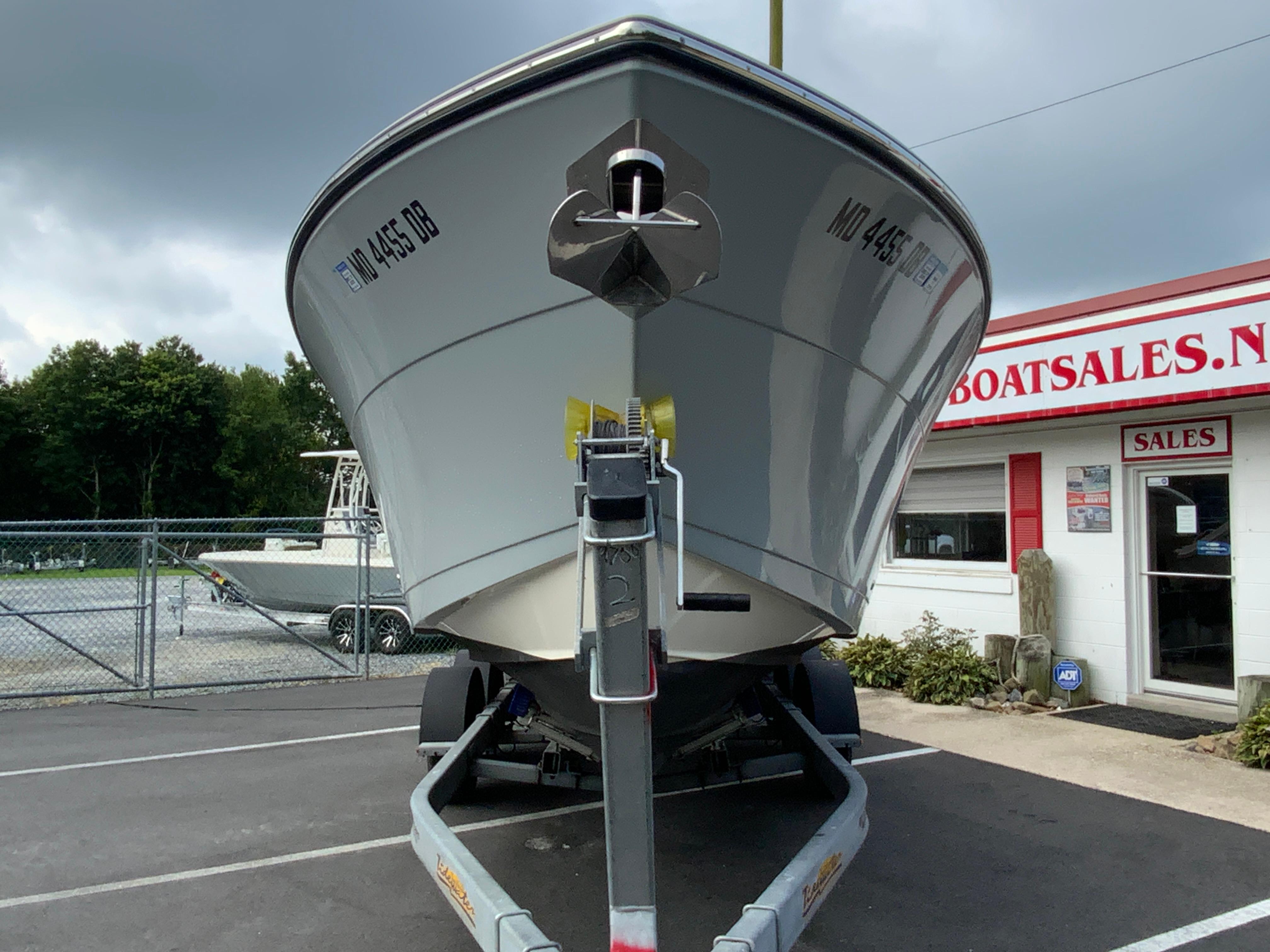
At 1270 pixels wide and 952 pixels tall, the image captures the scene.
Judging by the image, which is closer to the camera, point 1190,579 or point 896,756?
point 896,756

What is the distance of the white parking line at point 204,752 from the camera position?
6055 millimetres

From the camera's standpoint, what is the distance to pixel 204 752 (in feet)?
21.5

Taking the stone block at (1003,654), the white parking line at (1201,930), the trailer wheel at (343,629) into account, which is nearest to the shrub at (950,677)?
the stone block at (1003,654)

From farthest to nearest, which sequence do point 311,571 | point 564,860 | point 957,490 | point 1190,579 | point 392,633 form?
point 311,571 → point 392,633 → point 957,490 → point 1190,579 → point 564,860

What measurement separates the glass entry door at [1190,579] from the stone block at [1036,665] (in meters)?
0.79

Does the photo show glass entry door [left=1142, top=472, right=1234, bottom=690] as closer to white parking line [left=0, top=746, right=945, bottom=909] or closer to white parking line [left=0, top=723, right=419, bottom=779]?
white parking line [left=0, top=746, right=945, bottom=909]

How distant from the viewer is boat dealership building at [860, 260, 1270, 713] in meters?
6.55

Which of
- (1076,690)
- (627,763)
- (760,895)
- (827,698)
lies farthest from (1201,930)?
(1076,690)

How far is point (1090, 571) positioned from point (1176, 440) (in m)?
1.29

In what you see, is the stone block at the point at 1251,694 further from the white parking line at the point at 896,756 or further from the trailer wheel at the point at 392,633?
the trailer wheel at the point at 392,633

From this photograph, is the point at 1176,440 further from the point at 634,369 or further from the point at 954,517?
the point at 634,369

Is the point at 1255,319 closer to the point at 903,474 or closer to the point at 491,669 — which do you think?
the point at 903,474

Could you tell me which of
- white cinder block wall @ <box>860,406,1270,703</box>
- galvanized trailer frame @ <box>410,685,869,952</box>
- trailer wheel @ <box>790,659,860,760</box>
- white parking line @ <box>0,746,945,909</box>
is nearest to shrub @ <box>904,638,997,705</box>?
white cinder block wall @ <box>860,406,1270,703</box>

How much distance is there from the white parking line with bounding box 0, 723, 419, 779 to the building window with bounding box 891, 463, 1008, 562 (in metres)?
4.98
